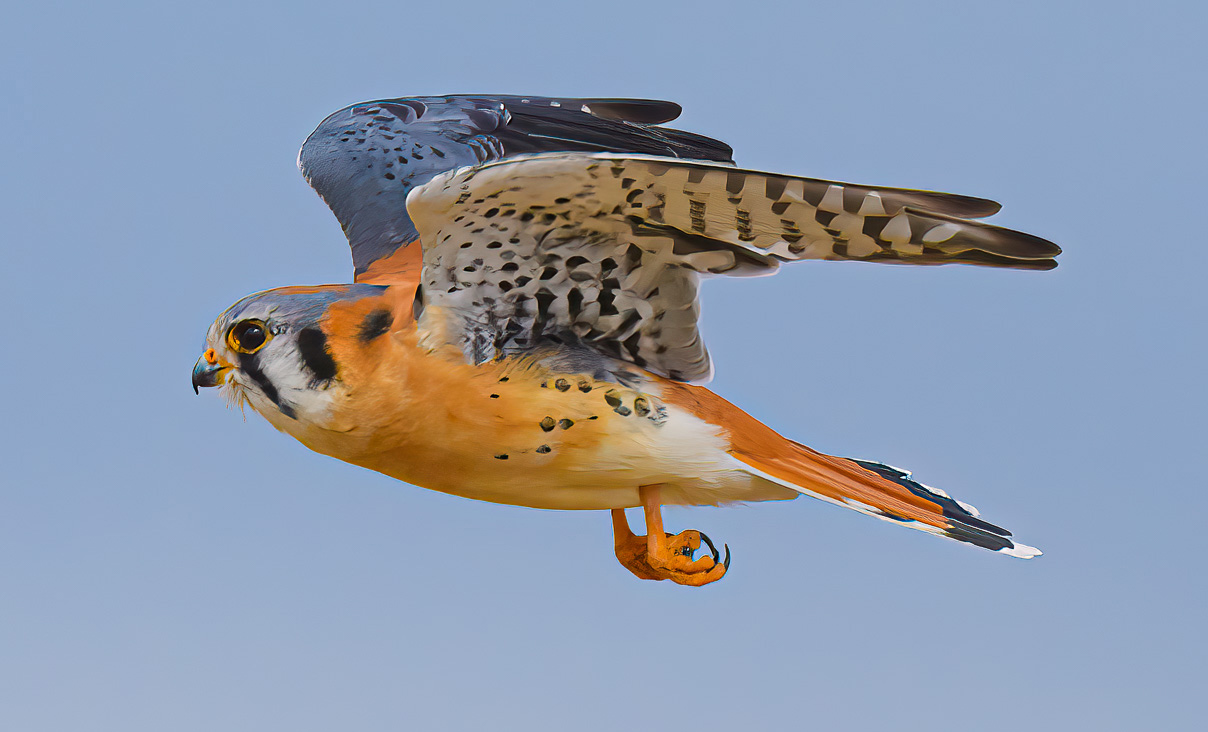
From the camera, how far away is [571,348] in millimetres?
3777

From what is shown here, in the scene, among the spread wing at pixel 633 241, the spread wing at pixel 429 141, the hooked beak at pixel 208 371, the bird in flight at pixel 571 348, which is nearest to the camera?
the spread wing at pixel 633 241

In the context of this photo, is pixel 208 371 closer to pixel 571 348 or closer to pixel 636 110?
pixel 571 348

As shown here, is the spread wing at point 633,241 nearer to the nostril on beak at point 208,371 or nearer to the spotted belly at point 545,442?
the spotted belly at point 545,442

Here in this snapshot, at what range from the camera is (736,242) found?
11.2 feet

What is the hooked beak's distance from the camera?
372 cm

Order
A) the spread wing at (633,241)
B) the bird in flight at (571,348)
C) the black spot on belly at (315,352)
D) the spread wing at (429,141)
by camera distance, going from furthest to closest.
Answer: the spread wing at (429,141)
the black spot on belly at (315,352)
the bird in flight at (571,348)
the spread wing at (633,241)

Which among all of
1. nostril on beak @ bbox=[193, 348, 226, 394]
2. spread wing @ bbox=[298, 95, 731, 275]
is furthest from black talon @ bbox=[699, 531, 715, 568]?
nostril on beak @ bbox=[193, 348, 226, 394]

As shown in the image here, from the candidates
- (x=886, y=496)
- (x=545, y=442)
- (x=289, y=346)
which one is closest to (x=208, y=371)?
(x=289, y=346)

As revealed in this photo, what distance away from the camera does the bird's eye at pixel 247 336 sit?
11.9 ft

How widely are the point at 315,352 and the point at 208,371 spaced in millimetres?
372

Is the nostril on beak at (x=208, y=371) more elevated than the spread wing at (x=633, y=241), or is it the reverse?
the spread wing at (x=633, y=241)

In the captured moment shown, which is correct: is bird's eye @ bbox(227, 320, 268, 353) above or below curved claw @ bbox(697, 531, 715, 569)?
above

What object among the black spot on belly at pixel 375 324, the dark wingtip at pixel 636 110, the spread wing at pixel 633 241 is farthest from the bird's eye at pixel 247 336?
the dark wingtip at pixel 636 110

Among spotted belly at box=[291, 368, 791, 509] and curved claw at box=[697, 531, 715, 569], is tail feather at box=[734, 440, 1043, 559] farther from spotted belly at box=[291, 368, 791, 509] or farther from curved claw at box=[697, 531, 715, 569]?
curved claw at box=[697, 531, 715, 569]
